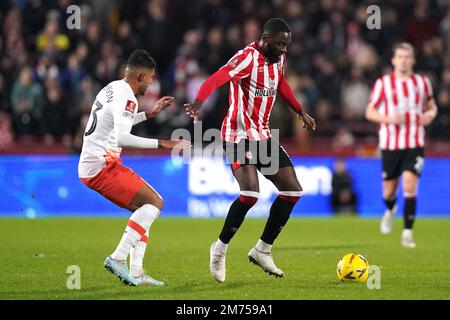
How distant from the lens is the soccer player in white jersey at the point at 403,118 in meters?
12.7

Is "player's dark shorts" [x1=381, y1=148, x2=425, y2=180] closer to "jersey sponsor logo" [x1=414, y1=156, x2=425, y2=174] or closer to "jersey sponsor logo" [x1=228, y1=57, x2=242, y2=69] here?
"jersey sponsor logo" [x1=414, y1=156, x2=425, y2=174]

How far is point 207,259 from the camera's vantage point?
1057 cm

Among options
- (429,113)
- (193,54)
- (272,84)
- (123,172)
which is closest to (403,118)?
(429,113)

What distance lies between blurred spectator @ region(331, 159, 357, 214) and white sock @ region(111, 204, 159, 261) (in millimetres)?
9348

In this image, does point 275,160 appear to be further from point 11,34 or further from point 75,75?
point 11,34

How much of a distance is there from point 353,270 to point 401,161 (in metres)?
4.71

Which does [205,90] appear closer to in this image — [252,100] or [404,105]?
[252,100]

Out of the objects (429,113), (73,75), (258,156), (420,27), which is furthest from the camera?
(420,27)

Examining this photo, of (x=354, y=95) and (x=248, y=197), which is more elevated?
(x=354, y=95)

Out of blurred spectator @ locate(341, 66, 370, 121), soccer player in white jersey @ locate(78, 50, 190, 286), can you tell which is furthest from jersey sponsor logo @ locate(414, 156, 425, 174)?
blurred spectator @ locate(341, 66, 370, 121)

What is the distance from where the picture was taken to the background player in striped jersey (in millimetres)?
8703

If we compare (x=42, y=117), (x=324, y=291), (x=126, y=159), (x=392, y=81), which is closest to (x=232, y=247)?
(x=392, y=81)
